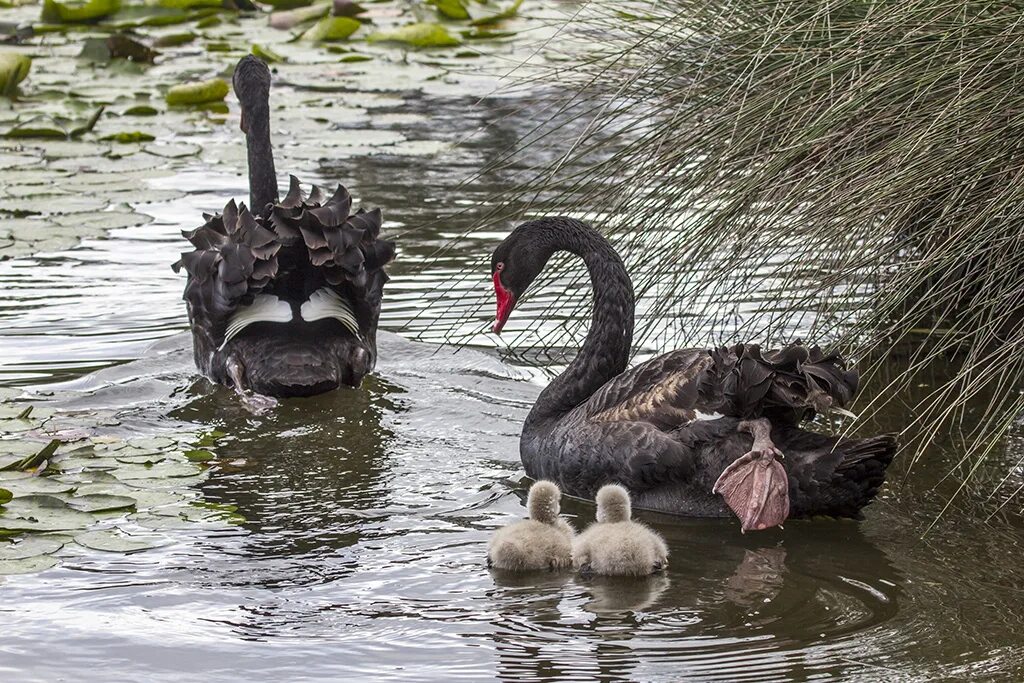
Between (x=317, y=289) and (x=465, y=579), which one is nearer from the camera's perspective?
(x=465, y=579)

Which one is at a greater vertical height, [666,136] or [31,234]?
[666,136]

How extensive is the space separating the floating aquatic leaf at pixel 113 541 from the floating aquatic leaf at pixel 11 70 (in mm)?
7425

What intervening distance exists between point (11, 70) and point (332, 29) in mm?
3488

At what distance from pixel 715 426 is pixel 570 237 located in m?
0.90

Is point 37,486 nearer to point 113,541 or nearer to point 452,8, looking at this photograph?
point 113,541

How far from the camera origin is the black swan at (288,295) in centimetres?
614

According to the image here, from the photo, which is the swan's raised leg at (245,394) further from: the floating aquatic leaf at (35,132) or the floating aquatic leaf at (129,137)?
the floating aquatic leaf at (35,132)

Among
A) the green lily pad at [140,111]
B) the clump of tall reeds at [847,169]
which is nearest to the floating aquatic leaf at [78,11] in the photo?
the green lily pad at [140,111]

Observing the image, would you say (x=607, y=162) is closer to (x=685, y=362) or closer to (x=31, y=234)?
(x=685, y=362)

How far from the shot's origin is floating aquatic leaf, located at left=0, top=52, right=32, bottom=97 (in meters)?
11.4

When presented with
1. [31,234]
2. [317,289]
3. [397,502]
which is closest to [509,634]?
[397,502]

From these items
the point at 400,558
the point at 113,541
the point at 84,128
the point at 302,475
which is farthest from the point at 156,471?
the point at 84,128

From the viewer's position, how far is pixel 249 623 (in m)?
4.16

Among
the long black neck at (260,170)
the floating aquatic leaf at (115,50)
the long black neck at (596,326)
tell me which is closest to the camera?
the long black neck at (596,326)
